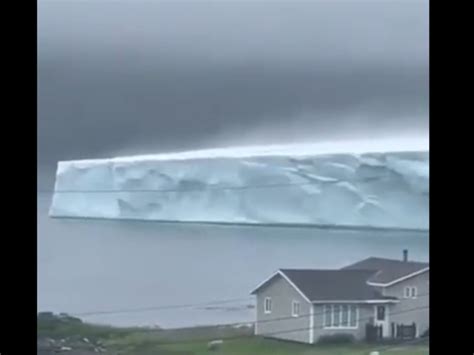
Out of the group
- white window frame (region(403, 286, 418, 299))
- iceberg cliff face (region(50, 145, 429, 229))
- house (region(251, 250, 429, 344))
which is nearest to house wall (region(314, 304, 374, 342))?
house (region(251, 250, 429, 344))

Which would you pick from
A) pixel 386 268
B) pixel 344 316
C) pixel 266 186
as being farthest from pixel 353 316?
pixel 266 186

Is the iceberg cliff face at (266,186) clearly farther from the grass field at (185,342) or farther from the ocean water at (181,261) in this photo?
the grass field at (185,342)

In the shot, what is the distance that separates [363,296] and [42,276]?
886 mm

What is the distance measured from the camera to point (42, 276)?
5.90 feet

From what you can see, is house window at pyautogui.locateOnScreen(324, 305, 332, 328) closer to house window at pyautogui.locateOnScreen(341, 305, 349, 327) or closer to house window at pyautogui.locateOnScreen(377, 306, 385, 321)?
house window at pyautogui.locateOnScreen(341, 305, 349, 327)

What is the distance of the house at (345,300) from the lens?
1805 millimetres

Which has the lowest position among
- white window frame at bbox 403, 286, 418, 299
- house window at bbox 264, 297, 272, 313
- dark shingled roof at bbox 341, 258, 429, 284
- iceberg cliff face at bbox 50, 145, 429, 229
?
house window at bbox 264, 297, 272, 313

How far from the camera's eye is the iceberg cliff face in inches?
72.4

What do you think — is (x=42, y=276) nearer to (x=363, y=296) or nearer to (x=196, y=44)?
(x=196, y=44)

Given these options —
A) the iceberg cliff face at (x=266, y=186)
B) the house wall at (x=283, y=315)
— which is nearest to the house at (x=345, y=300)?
the house wall at (x=283, y=315)

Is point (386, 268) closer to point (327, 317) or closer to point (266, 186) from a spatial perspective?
point (327, 317)

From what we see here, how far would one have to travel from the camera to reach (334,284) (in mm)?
1826

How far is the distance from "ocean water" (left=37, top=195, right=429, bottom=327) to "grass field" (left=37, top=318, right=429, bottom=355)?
0.03 m
